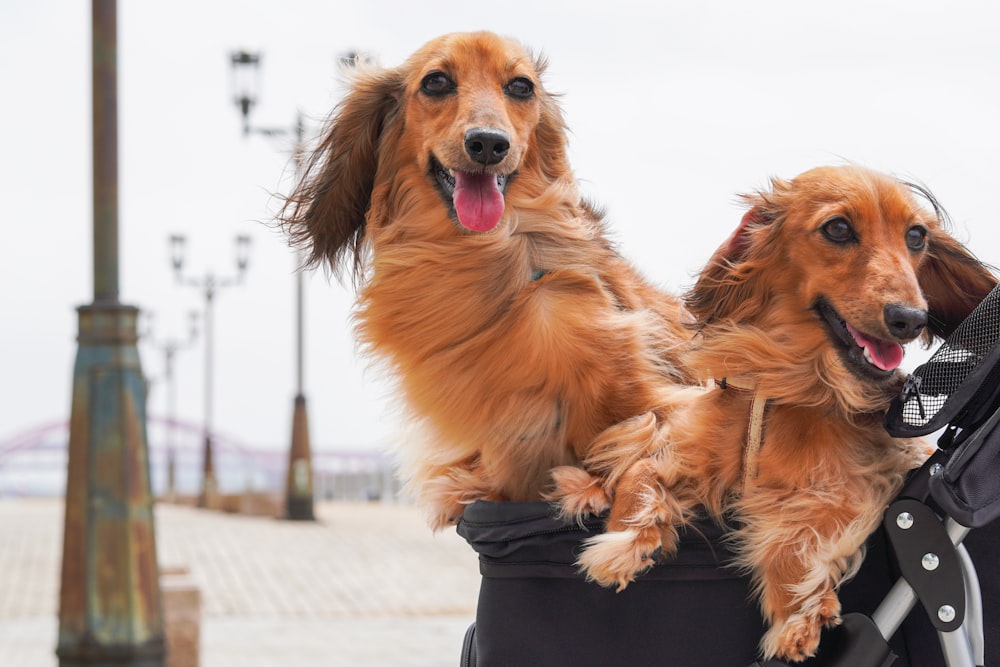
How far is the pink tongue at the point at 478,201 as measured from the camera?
2.54 meters

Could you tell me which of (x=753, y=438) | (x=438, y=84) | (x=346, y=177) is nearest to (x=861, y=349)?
(x=753, y=438)

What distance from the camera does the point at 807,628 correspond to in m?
2.13

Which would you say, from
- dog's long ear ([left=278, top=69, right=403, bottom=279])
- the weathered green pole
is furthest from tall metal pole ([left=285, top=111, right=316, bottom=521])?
dog's long ear ([left=278, top=69, right=403, bottom=279])

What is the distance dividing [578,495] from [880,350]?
2.12 feet

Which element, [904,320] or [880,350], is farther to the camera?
[880,350]

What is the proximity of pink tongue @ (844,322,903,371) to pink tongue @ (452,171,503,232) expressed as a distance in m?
0.78

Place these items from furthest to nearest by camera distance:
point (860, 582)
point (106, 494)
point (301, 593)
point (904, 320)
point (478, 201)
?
point (301, 593) < point (106, 494) < point (478, 201) < point (860, 582) < point (904, 320)

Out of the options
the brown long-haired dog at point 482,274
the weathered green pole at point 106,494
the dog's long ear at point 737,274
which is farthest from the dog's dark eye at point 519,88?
the weathered green pole at point 106,494

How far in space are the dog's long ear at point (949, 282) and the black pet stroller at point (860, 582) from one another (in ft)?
0.43

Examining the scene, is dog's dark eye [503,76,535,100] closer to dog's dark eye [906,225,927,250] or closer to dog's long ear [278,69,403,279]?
dog's long ear [278,69,403,279]

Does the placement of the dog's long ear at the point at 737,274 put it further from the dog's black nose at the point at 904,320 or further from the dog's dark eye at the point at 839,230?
the dog's black nose at the point at 904,320

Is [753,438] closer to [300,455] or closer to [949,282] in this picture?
→ [949,282]

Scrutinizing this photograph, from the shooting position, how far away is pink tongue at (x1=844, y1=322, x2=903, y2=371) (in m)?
2.14

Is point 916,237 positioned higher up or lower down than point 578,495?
higher up
